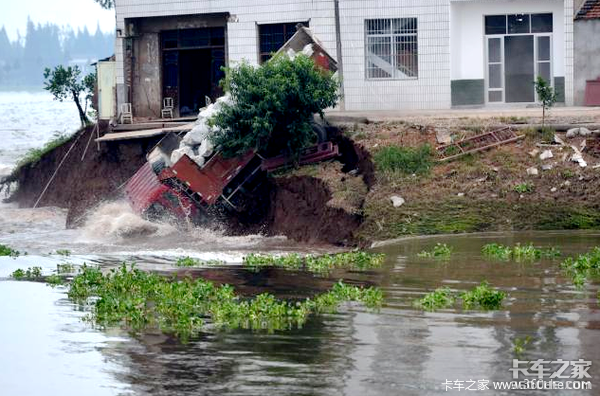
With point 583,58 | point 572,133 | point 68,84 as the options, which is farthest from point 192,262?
point 68,84

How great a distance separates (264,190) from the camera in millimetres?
28516

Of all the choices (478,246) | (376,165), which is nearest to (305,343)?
(478,246)

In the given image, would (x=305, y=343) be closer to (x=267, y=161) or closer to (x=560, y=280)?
(x=560, y=280)

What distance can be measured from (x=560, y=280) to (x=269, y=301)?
4.46 meters

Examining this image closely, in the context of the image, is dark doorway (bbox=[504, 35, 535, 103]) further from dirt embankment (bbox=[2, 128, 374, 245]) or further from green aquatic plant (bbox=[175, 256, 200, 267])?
green aquatic plant (bbox=[175, 256, 200, 267])

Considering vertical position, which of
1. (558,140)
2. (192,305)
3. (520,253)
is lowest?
(192,305)

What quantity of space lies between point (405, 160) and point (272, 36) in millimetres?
9460

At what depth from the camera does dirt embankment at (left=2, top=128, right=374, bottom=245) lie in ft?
84.6

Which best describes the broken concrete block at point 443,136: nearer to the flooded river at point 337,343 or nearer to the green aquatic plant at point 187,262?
the flooded river at point 337,343

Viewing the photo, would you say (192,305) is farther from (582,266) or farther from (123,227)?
(123,227)

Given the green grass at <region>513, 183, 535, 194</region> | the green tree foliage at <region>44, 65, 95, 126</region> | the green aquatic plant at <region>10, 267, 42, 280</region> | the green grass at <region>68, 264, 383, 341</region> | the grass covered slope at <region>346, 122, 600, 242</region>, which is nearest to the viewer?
the green grass at <region>68, 264, 383, 341</region>

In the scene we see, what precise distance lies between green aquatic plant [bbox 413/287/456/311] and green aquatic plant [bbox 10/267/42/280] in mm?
7426

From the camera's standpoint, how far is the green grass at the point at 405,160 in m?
26.2

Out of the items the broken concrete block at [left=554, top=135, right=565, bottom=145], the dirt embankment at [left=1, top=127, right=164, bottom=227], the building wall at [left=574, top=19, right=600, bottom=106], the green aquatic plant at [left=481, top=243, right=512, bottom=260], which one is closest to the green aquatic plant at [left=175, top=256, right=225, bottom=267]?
the green aquatic plant at [left=481, top=243, right=512, bottom=260]
